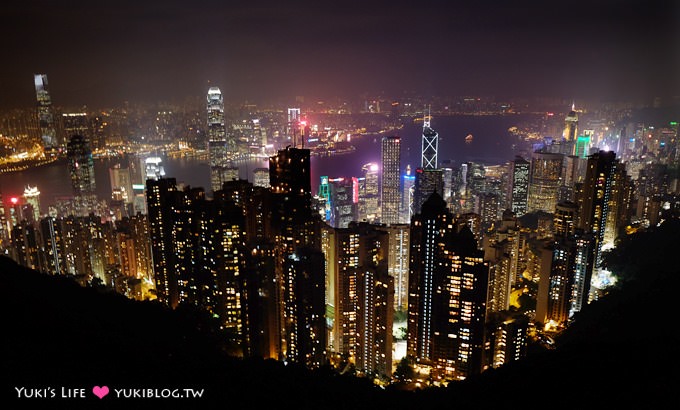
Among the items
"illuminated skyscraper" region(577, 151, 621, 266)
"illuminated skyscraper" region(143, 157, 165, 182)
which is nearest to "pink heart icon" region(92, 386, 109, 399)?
"illuminated skyscraper" region(577, 151, 621, 266)

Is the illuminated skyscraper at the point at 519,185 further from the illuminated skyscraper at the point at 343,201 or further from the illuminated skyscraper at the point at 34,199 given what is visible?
the illuminated skyscraper at the point at 34,199

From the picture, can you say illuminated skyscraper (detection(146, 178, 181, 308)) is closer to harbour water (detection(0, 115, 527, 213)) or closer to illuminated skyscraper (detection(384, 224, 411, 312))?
illuminated skyscraper (detection(384, 224, 411, 312))

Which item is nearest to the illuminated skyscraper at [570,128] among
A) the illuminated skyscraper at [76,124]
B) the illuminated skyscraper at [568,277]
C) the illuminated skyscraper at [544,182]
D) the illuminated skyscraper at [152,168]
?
the illuminated skyscraper at [544,182]

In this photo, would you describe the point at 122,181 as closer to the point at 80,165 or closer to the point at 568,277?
the point at 80,165

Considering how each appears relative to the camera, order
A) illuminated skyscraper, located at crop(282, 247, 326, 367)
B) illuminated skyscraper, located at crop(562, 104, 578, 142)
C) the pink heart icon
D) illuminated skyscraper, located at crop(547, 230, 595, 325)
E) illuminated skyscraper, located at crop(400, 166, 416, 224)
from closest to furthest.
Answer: the pink heart icon, illuminated skyscraper, located at crop(282, 247, 326, 367), illuminated skyscraper, located at crop(547, 230, 595, 325), illuminated skyscraper, located at crop(400, 166, 416, 224), illuminated skyscraper, located at crop(562, 104, 578, 142)

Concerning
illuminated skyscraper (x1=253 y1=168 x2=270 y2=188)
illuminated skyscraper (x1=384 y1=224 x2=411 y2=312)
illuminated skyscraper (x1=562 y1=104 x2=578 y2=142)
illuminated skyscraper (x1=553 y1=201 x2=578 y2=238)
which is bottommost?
illuminated skyscraper (x1=384 y1=224 x2=411 y2=312)

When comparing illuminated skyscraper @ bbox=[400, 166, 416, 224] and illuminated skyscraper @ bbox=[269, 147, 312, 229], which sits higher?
illuminated skyscraper @ bbox=[269, 147, 312, 229]

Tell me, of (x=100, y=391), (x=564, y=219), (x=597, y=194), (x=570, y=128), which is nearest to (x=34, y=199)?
(x=100, y=391)
